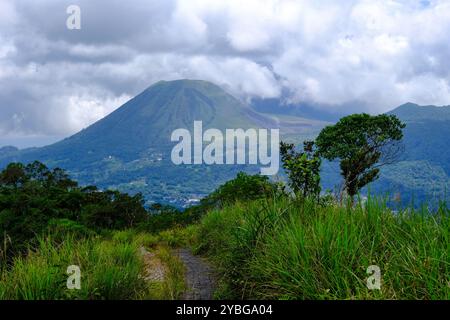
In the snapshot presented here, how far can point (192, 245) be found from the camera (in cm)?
1371

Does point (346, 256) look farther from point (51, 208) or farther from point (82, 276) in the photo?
point (51, 208)

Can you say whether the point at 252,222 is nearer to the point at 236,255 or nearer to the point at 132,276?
the point at 236,255

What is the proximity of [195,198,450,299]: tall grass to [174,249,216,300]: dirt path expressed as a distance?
43cm

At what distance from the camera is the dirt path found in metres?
7.46

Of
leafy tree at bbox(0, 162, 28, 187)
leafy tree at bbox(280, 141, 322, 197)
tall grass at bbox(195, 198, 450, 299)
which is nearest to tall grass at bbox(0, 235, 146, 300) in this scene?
tall grass at bbox(195, 198, 450, 299)

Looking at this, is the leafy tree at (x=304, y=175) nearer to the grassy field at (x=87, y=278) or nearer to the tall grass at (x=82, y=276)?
the grassy field at (x=87, y=278)

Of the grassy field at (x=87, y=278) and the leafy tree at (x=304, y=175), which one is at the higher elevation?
the leafy tree at (x=304, y=175)

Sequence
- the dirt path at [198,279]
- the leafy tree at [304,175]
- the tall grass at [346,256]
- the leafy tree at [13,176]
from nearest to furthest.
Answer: the tall grass at [346,256] < the dirt path at [198,279] < the leafy tree at [304,175] < the leafy tree at [13,176]

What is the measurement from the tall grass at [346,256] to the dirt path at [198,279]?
43cm

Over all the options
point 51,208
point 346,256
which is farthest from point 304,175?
point 51,208

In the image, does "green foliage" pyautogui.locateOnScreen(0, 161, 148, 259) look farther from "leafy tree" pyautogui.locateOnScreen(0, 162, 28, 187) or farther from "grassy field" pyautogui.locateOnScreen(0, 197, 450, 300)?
"grassy field" pyautogui.locateOnScreen(0, 197, 450, 300)

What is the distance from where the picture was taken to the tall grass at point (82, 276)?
19.0 feet

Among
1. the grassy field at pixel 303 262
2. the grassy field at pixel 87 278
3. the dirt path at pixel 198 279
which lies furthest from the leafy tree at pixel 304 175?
the grassy field at pixel 87 278
